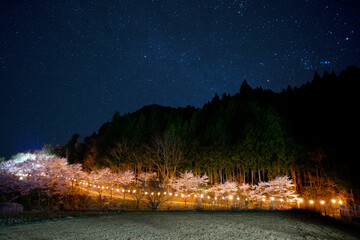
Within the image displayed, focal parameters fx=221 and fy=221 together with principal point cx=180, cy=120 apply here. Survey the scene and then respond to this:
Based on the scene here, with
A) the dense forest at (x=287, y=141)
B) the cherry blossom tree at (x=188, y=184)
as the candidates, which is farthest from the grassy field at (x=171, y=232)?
the cherry blossom tree at (x=188, y=184)

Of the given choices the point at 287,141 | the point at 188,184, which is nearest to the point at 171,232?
the point at 188,184

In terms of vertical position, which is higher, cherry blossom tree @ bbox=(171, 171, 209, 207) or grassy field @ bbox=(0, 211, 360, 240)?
cherry blossom tree @ bbox=(171, 171, 209, 207)

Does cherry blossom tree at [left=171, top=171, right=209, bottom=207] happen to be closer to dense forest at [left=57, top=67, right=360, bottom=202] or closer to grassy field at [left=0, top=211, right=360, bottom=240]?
dense forest at [left=57, top=67, right=360, bottom=202]

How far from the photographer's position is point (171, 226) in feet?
24.4

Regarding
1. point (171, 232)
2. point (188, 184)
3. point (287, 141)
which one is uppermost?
point (287, 141)

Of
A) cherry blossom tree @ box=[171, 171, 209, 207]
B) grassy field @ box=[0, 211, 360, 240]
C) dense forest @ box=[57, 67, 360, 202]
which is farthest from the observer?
cherry blossom tree @ box=[171, 171, 209, 207]

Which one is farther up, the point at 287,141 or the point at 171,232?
the point at 287,141

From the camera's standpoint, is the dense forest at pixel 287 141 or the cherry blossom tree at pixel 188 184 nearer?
the dense forest at pixel 287 141

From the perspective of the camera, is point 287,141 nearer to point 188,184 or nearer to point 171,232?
point 188,184

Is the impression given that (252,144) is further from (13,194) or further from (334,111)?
(13,194)

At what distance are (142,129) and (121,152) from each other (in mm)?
3912

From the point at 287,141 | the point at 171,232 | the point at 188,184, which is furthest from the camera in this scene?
the point at 188,184

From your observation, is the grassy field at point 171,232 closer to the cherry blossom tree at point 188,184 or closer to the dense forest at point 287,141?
the dense forest at point 287,141

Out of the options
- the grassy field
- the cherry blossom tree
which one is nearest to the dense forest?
the cherry blossom tree
